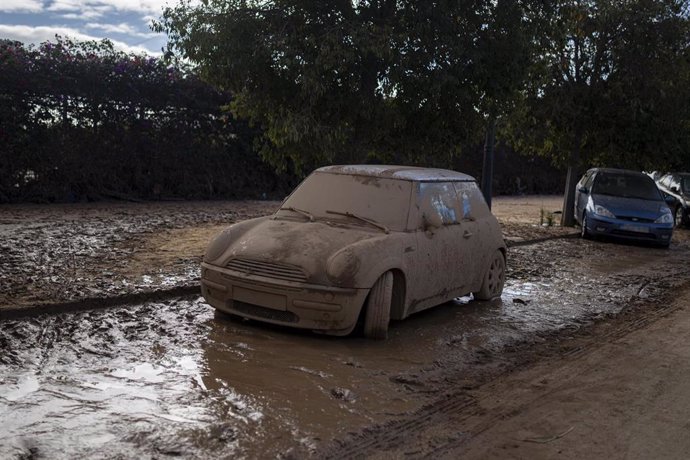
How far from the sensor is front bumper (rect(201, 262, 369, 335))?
597cm

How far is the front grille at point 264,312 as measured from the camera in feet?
20.1

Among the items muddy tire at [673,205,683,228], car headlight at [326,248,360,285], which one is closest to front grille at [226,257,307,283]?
car headlight at [326,248,360,285]

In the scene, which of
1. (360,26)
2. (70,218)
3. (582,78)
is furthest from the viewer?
(582,78)

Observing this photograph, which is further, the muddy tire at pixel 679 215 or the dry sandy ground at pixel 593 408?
the muddy tire at pixel 679 215

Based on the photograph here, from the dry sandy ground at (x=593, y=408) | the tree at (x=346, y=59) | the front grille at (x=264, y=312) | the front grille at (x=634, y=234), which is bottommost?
the dry sandy ground at (x=593, y=408)

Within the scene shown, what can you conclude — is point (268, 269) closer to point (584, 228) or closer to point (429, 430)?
point (429, 430)

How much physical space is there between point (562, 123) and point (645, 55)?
2366 mm

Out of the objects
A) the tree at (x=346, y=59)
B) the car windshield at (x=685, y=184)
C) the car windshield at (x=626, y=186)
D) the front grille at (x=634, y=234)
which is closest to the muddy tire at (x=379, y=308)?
the tree at (x=346, y=59)

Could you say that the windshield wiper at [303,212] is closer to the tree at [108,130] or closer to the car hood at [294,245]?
the car hood at [294,245]

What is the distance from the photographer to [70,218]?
508 inches

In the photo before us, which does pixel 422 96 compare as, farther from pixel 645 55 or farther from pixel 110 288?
pixel 645 55

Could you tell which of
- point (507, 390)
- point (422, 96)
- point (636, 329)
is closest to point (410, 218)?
point (507, 390)

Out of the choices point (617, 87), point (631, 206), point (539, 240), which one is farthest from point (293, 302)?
point (617, 87)

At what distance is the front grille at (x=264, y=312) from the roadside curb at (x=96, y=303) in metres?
1.51
